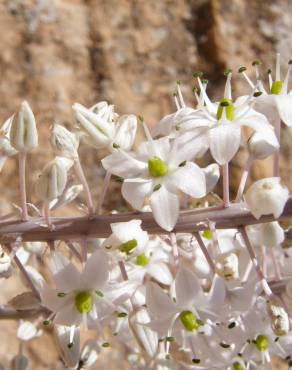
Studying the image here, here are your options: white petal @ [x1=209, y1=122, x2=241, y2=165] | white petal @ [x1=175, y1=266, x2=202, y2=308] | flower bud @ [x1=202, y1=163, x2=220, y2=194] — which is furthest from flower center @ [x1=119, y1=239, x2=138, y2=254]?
flower bud @ [x1=202, y1=163, x2=220, y2=194]

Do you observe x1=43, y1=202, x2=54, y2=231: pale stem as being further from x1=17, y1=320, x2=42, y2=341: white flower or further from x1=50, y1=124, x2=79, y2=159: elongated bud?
x1=17, y1=320, x2=42, y2=341: white flower

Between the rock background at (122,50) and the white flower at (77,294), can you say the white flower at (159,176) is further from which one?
the rock background at (122,50)

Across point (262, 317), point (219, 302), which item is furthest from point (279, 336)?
point (219, 302)

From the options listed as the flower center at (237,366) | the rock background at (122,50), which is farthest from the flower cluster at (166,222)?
the rock background at (122,50)

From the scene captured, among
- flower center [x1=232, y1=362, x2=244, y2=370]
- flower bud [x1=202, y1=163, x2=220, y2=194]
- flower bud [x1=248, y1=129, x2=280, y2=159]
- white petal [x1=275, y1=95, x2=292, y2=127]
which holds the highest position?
white petal [x1=275, y1=95, x2=292, y2=127]

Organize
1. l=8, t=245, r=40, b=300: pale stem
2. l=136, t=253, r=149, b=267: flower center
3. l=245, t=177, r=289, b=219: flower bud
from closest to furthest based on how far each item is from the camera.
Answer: l=245, t=177, r=289, b=219: flower bud → l=8, t=245, r=40, b=300: pale stem → l=136, t=253, r=149, b=267: flower center

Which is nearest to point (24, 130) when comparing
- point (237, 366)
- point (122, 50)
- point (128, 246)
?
point (128, 246)

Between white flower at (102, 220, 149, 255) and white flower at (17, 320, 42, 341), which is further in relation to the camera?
white flower at (17, 320, 42, 341)

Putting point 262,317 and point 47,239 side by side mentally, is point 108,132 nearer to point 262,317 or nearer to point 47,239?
point 47,239
